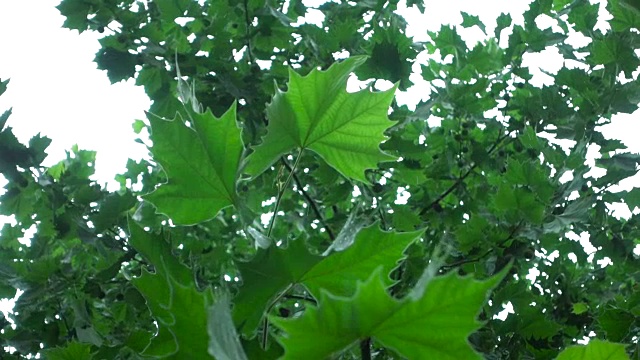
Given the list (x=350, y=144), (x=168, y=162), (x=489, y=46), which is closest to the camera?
(x=168, y=162)

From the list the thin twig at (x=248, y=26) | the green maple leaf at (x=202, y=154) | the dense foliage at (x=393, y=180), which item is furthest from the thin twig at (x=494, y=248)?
the green maple leaf at (x=202, y=154)

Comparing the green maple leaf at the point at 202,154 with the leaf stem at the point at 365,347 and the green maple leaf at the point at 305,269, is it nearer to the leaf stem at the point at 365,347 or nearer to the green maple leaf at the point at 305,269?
the green maple leaf at the point at 305,269

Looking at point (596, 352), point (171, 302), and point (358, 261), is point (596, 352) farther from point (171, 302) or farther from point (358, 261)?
point (171, 302)

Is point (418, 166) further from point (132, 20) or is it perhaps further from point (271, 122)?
point (271, 122)

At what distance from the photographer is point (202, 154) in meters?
1.02

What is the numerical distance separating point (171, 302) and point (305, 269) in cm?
25

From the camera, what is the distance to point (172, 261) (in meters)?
0.91

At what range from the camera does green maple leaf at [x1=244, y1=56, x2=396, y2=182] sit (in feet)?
3.51

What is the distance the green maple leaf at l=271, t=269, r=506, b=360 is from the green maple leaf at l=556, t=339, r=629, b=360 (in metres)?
0.14

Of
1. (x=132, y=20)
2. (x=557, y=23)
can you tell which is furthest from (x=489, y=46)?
(x=132, y=20)

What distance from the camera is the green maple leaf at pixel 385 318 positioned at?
0.59m

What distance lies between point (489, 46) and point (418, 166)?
904mm

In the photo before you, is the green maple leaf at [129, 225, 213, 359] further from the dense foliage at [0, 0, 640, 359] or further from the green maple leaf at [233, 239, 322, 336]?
the dense foliage at [0, 0, 640, 359]

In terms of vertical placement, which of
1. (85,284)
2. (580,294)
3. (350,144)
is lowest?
(350,144)
